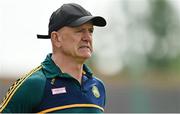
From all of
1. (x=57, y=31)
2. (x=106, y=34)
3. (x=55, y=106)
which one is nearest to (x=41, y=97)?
(x=55, y=106)

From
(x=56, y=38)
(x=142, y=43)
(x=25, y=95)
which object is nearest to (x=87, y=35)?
(x=56, y=38)

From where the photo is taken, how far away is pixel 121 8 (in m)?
38.0

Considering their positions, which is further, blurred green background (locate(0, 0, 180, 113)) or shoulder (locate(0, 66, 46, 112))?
blurred green background (locate(0, 0, 180, 113))

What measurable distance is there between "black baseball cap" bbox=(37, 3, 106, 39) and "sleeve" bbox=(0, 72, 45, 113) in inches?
18.5

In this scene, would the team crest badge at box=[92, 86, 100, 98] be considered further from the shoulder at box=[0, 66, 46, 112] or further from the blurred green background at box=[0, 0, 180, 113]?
the blurred green background at box=[0, 0, 180, 113]

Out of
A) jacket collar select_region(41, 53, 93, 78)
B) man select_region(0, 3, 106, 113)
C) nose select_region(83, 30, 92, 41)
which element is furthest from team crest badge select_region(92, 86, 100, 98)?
nose select_region(83, 30, 92, 41)

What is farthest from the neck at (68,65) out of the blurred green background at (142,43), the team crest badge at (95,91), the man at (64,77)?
the blurred green background at (142,43)

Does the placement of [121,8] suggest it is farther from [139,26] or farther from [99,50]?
[99,50]

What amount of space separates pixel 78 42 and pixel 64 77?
258mm

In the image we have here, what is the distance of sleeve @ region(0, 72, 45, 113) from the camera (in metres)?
5.72

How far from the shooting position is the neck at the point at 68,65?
19.6 feet

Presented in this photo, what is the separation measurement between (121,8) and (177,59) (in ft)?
11.9

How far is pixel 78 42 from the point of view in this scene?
593 centimetres

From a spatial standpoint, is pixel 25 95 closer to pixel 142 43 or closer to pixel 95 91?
pixel 95 91
